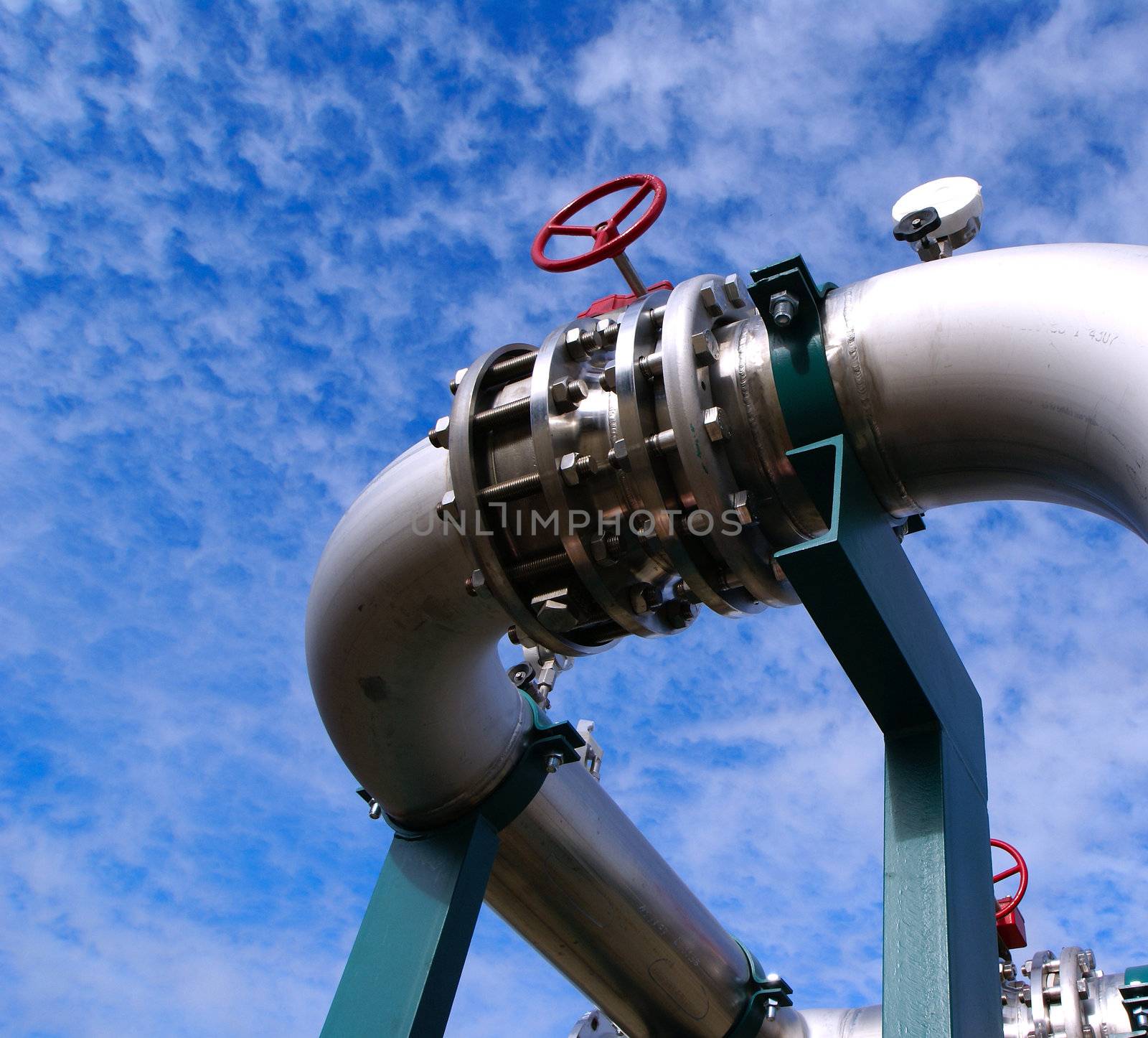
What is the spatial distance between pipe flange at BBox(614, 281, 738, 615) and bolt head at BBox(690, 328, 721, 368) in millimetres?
112

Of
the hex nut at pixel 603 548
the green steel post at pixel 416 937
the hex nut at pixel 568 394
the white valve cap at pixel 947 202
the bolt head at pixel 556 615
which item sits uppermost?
the white valve cap at pixel 947 202

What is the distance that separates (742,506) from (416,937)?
6.59ft

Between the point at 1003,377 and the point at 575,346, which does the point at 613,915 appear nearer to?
the point at 575,346

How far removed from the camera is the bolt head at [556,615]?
11.6ft

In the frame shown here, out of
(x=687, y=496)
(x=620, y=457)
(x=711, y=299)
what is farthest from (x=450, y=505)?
(x=711, y=299)

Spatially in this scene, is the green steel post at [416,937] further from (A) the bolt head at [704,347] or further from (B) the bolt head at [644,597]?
(A) the bolt head at [704,347]

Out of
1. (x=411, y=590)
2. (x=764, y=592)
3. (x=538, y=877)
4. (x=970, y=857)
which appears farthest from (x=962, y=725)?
(x=538, y=877)

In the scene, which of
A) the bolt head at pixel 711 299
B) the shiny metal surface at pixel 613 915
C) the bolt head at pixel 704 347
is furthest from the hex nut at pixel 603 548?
the shiny metal surface at pixel 613 915

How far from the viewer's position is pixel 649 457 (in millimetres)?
3293

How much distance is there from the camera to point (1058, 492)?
312 cm

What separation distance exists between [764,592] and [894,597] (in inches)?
15.4

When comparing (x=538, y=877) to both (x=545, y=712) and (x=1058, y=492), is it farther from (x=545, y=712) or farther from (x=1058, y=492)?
(x=1058, y=492)

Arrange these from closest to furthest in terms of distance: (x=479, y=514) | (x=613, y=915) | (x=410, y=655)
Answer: (x=479, y=514)
(x=410, y=655)
(x=613, y=915)

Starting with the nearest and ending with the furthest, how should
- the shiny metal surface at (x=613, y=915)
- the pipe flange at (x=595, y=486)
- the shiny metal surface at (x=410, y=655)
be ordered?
the pipe flange at (x=595, y=486), the shiny metal surface at (x=410, y=655), the shiny metal surface at (x=613, y=915)
